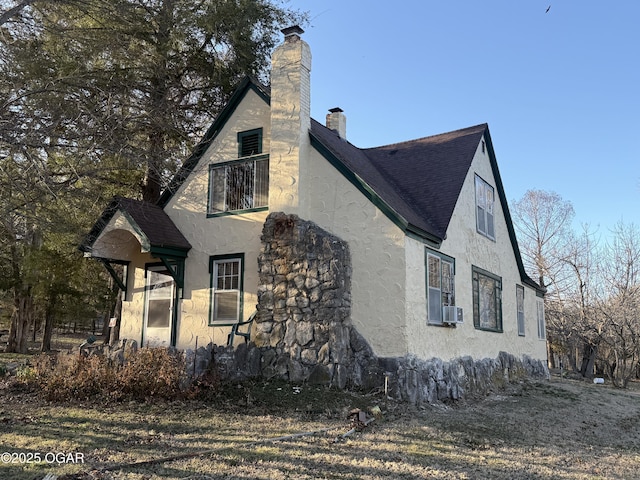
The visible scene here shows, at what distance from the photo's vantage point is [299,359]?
11109 millimetres

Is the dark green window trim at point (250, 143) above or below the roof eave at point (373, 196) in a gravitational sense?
above

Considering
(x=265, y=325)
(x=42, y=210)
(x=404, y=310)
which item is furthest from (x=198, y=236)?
(x=404, y=310)

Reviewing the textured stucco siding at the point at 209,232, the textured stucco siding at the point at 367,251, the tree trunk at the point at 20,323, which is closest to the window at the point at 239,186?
the textured stucco siding at the point at 209,232

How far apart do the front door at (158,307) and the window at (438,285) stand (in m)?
6.08

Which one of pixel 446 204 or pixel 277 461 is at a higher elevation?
pixel 446 204

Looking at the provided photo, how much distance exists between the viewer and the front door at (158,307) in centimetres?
1360

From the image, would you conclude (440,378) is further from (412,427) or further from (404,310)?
(412,427)

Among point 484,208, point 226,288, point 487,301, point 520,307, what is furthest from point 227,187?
point 520,307

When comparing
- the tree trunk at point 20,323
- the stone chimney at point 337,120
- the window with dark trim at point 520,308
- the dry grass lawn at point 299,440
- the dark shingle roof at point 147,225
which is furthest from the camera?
the tree trunk at point 20,323

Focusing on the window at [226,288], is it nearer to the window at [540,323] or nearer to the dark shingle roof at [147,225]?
the dark shingle roof at [147,225]

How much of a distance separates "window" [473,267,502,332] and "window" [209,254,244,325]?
5.99m

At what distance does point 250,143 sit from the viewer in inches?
532

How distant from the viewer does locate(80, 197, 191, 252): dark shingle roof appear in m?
12.7

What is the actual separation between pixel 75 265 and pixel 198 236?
8159 mm
